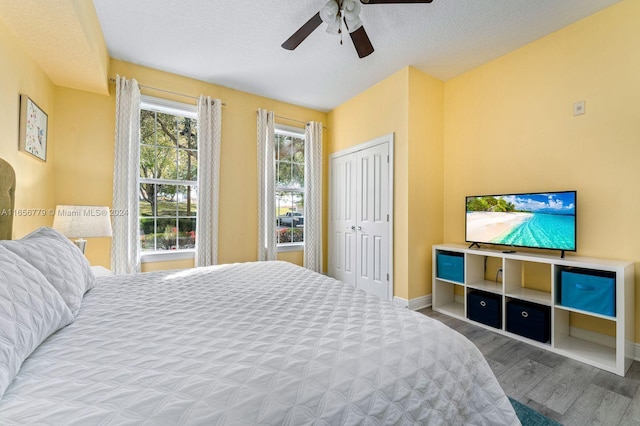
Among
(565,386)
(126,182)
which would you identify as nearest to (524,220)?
(565,386)

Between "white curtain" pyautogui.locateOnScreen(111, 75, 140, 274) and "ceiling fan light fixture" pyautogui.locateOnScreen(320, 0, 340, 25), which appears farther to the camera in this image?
"white curtain" pyautogui.locateOnScreen(111, 75, 140, 274)

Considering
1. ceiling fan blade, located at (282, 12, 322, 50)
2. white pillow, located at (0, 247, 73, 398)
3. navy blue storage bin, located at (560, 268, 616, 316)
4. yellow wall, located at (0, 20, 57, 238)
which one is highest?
ceiling fan blade, located at (282, 12, 322, 50)

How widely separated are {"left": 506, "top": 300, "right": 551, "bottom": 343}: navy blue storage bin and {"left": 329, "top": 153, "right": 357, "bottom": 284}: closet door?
6.24ft

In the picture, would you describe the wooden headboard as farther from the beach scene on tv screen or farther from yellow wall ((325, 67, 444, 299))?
the beach scene on tv screen

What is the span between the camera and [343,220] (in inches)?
162

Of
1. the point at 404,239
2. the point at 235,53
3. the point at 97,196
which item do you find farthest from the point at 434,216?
the point at 97,196

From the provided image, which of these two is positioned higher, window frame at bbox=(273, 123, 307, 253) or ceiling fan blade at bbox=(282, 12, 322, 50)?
ceiling fan blade at bbox=(282, 12, 322, 50)

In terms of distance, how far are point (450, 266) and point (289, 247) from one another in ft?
7.11

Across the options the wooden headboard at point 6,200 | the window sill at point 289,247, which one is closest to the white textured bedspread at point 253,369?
the wooden headboard at point 6,200

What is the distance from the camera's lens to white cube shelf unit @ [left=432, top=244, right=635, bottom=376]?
1894 mm

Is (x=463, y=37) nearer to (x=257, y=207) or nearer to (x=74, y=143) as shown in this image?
(x=257, y=207)

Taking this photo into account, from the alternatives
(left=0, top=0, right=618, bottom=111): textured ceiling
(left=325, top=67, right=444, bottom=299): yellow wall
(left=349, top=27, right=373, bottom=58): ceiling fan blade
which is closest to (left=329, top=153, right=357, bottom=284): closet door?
(left=325, top=67, right=444, bottom=299): yellow wall

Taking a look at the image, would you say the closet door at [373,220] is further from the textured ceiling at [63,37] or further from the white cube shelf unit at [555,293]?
the textured ceiling at [63,37]

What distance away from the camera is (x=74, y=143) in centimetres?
278
